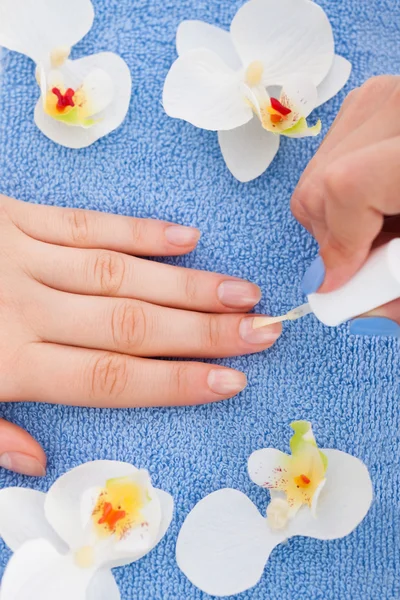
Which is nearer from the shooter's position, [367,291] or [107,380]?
[367,291]

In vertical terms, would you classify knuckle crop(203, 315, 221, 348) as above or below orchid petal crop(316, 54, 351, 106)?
below

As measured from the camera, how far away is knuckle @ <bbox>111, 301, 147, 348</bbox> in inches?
32.4

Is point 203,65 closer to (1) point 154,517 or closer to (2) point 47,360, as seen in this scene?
(2) point 47,360

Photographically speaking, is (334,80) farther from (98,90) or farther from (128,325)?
(128,325)

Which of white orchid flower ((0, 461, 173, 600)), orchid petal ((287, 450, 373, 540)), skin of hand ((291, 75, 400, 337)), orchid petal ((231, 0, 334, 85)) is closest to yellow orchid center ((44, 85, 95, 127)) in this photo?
orchid petal ((231, 0, 334, 85))

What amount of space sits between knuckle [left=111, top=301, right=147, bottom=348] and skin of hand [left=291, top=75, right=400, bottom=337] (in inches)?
9.6

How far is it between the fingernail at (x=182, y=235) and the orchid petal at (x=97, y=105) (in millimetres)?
162

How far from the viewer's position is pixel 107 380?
802 millimetres

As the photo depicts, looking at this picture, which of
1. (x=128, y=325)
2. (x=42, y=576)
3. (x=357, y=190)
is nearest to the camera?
(x=357, y=190)

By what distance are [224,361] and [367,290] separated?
292mm

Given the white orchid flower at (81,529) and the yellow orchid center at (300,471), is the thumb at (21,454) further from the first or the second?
the yellow orchid center at (300,471)

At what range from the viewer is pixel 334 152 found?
624 mm

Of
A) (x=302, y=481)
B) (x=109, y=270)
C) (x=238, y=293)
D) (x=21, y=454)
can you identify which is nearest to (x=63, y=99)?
(x=109, y=270)

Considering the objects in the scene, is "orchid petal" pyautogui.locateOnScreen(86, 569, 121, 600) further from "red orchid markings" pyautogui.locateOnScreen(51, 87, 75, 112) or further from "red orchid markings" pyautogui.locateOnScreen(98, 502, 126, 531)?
"red orchid markings" pyautogui.locateOnScreen(51, 87, 75, 112)
